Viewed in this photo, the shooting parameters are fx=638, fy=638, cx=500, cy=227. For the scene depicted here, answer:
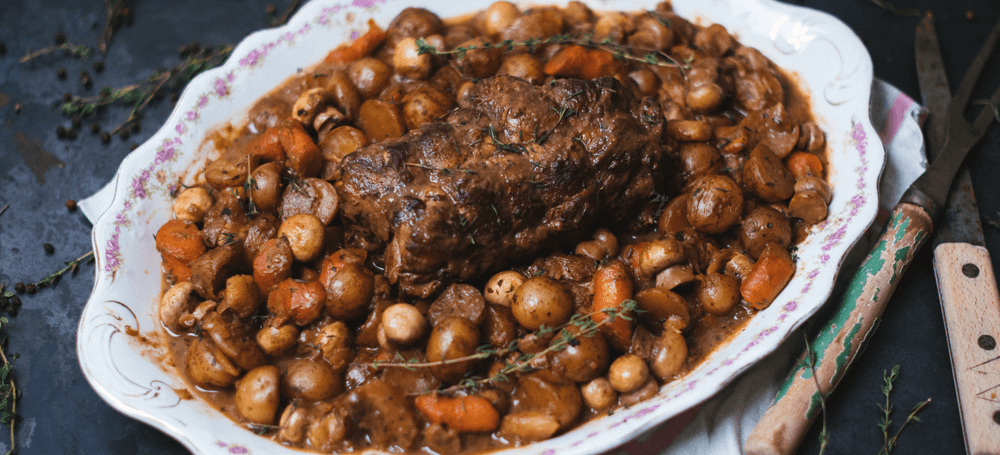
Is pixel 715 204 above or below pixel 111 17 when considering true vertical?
below

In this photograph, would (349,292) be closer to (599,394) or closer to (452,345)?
(452,345)

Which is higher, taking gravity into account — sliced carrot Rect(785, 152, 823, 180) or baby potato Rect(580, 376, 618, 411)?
sliced carrot Rect(785, 152, 823, 180)

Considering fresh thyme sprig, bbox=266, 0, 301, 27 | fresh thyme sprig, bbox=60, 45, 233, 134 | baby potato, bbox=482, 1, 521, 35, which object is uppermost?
baby potato, bbox=482, 1, 521, 35

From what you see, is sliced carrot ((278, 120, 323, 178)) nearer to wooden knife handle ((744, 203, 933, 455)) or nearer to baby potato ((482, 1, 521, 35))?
baby potato ((482, 1, 521, 35))

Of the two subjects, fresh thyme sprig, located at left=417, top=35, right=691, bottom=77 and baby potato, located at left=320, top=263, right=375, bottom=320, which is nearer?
baby potato, located at left=320, top=263, right=375, bottom=320

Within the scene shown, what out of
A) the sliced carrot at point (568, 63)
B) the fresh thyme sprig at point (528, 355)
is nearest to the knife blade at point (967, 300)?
the fresh thyme sprig at point (528, 355)

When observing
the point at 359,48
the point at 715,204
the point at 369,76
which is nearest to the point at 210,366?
the point at 369,76

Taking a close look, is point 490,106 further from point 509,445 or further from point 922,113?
point 922,113

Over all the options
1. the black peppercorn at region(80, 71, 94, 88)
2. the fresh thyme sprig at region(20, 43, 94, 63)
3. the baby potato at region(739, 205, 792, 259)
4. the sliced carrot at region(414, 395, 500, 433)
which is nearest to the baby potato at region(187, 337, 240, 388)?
the sliced carrot at region(414, 395, 500, 433)
